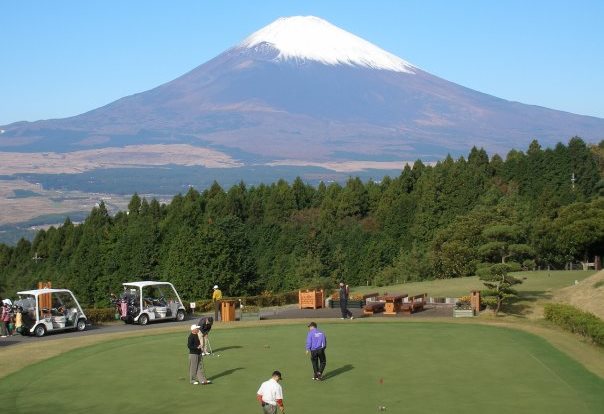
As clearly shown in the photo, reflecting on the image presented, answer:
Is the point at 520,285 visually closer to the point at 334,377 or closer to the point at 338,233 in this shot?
the point at 334,377

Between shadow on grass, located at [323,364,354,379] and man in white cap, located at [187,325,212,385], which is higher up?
man in white cap, located at [187,325,212,385]

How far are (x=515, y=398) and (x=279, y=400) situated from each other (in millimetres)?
7267

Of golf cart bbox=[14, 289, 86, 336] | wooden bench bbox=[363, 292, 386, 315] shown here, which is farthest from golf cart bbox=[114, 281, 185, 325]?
wooden bench bbox=[363, 292, 386, 315]

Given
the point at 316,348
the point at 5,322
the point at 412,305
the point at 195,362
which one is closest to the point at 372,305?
the point at 412,305

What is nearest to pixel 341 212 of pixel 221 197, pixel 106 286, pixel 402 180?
pixel 402 180

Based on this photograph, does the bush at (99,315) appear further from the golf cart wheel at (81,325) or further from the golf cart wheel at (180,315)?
the golf cart wheel at (180,315)

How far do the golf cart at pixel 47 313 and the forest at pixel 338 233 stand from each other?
87.8ft

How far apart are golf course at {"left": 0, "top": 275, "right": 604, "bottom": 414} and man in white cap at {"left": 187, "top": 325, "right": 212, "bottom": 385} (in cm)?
40

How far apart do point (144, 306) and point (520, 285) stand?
75.7ft

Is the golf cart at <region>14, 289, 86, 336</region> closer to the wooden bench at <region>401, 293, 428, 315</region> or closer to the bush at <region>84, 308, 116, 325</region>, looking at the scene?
the bush at <region>84, 308, 116, 325</region>

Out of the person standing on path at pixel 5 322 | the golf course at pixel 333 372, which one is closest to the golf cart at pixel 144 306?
the golf course at pixel 333 372

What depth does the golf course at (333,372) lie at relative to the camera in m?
25.6

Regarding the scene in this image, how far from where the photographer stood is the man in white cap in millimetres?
27906

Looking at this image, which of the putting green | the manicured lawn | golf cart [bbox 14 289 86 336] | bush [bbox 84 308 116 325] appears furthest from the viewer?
the manicured lawn
